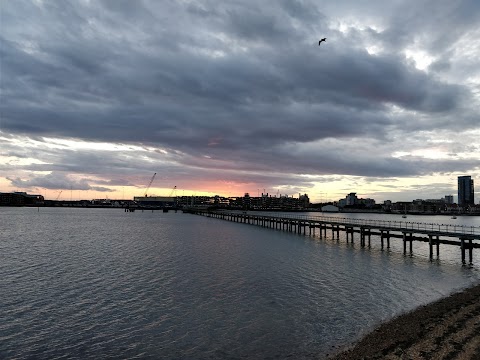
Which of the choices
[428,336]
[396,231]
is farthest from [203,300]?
[396,231]

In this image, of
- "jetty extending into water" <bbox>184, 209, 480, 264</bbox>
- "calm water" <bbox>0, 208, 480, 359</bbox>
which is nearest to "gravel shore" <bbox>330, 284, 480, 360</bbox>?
"calm water" <bbox>0, 208, 480, 359</bbox>

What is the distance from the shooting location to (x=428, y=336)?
17625 millimetres

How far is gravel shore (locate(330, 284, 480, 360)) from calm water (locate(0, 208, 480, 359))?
1.67m

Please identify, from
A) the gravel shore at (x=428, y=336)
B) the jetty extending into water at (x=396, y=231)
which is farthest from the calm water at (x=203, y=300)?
the jetty extending into water at (x=396, y=231)

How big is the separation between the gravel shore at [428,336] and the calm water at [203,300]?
5.47 feet

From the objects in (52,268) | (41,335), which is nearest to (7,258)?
(52,268)

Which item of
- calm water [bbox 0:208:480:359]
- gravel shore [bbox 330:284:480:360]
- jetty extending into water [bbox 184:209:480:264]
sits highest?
jetty extending into water [bbox 184:209:480:264]

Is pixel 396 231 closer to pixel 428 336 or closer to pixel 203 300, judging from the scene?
pixel 203 300

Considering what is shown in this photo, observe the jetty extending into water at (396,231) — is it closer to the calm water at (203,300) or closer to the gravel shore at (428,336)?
the calm water at (203,300)

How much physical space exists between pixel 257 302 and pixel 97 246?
134ft

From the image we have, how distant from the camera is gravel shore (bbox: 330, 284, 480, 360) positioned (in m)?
15.5

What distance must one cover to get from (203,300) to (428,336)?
15.6 m

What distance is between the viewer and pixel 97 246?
58.7 meters

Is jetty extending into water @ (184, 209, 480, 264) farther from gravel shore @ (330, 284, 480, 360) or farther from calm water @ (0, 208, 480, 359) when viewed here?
gravel shore @ (330, 284, 480, 360)
